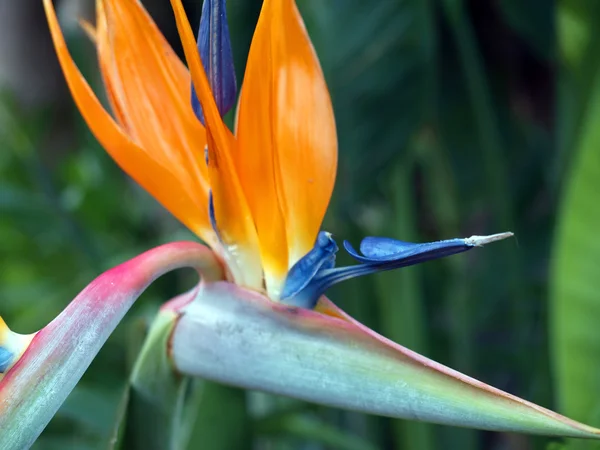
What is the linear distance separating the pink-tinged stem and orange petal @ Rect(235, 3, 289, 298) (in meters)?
0.07

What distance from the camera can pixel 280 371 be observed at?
1.13 ft

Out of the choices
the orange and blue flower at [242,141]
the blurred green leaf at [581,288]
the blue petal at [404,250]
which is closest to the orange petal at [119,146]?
the orange and blue flower at [242,141]

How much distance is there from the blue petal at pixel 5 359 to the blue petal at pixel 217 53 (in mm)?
176

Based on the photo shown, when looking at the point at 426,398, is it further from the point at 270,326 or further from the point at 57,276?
the point at 57,276

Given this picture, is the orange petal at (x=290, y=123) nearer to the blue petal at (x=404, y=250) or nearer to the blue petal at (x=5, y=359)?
the blue petal at (x=404, y=250)

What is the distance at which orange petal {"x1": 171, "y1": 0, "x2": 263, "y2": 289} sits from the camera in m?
0.33

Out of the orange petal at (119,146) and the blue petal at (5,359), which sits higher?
the orange petal at (119,146)

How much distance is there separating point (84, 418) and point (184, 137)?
609 millimetres

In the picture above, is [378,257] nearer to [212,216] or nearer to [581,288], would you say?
[212,216]

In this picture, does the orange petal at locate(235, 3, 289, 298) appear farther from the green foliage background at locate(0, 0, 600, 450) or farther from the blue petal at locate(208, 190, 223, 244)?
the green foliage background at locate(0, 0, 600, 450)

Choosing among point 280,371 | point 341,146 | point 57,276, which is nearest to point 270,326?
point 280,371

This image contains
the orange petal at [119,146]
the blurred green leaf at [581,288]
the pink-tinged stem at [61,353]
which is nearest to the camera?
the pink-tinged stem at [61,353]

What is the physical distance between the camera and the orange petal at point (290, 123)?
379 millimetres

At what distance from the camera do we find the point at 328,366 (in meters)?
0.34
